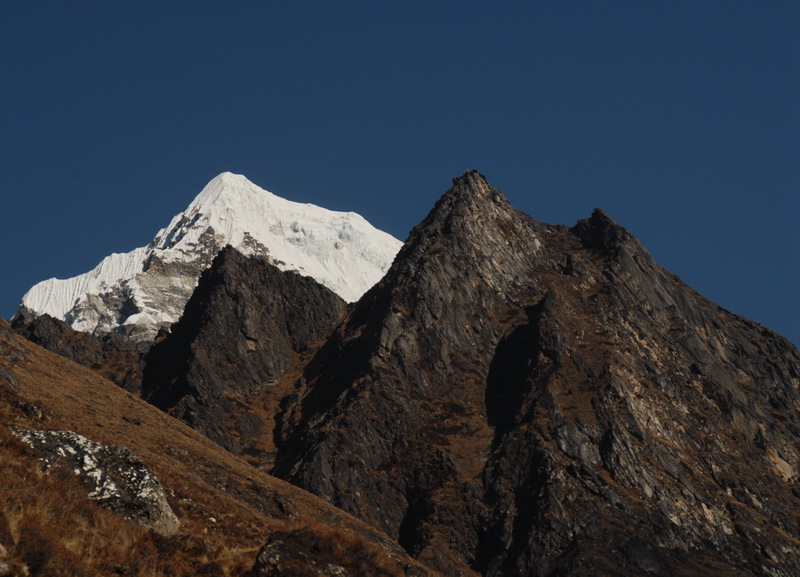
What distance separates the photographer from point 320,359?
17025cm

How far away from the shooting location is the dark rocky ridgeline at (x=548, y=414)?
118875 millimetres

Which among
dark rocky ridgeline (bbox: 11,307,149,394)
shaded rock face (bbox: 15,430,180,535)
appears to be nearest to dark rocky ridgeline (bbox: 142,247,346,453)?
dark rocky ridgeline (bbox: 11,307,149,394)

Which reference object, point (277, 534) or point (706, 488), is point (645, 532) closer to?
point (706, 488)

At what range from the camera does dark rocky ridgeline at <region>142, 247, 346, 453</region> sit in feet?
500

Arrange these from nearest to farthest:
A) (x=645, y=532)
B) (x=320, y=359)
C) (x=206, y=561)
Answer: (x=206, y=561), (x=645, y=532), (x=320, y=359)

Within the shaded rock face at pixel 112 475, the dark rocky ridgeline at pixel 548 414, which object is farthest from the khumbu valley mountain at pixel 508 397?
the shaded rock face at pixel 112 475

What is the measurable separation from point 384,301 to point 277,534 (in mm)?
135361

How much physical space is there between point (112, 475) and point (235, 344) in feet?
453

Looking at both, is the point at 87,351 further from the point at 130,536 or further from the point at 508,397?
the point at 130,536

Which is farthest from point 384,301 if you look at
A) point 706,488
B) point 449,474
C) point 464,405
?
point 706,488

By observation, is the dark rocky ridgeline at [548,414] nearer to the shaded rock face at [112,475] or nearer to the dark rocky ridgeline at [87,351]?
the dark rocky ridgeline at [87,351]

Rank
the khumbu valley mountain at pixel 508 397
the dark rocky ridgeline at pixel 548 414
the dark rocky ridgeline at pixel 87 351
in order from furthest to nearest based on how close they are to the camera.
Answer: the dark rocky ridgeline at pixel 87 351
the khumbu valley mountain at pixel 508 397
the dark rocky ridgeline at pixel 548 414

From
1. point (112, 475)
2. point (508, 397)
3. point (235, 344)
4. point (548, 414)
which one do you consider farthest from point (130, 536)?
point (235, 344)

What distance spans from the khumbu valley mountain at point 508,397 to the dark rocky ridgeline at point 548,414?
334 millimetres
